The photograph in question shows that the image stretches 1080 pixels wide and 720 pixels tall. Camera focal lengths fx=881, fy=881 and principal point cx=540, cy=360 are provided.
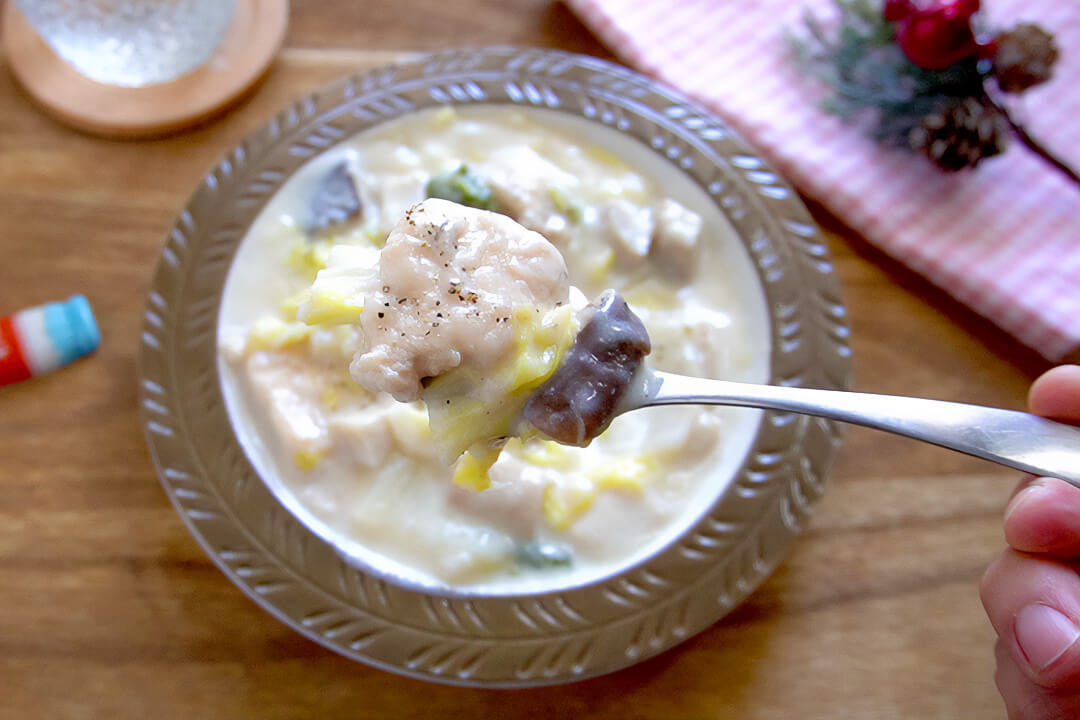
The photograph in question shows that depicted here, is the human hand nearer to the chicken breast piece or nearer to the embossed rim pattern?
the embossed rim pattern

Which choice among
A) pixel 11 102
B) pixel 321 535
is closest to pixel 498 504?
pixel 321 535

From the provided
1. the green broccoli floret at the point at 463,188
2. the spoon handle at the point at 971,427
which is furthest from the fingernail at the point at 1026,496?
the green broccoli floret at the point at 463,188

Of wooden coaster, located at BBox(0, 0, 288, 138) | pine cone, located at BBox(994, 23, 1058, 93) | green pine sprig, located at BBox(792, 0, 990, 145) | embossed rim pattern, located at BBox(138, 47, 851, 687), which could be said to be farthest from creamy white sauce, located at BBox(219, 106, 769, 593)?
pine cone, located at BBox(994, 23, 1058, 93)

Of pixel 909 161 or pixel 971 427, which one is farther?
pixel 909 161

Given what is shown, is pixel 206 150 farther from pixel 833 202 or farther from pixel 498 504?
pixel 833 202

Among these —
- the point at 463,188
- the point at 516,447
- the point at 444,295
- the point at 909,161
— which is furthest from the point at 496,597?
the point at 909,161

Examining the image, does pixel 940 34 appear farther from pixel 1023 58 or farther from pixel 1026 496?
pixel 1026 496
